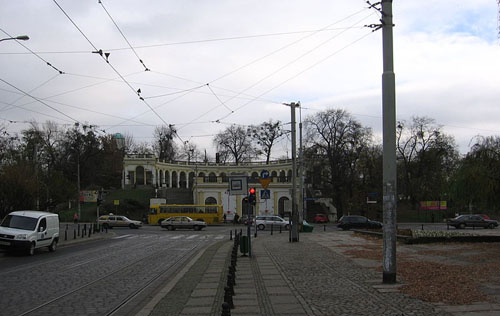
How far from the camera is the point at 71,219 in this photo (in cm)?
6819

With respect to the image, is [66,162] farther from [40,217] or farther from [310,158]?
[40,217]

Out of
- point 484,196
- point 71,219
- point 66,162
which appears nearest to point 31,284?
point 484,196

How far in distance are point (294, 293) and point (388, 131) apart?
4.34 metres

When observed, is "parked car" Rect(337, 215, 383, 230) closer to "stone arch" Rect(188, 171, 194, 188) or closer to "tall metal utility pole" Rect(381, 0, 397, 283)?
"tall metal utility pole" Rect(381, 0, 397, 283)

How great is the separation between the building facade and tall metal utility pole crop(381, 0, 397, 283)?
56145mm

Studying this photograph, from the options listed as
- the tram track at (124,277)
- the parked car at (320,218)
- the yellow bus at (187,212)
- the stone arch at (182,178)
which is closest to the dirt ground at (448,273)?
the tram track at (124,277)

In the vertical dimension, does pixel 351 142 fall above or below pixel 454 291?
above

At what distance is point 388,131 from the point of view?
1184 cm

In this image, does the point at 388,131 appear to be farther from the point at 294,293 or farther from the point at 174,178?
the point at 174,178

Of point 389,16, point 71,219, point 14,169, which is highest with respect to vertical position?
point 389,16

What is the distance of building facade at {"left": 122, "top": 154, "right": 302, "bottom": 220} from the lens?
7188 centimetres

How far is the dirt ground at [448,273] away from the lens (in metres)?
9.86

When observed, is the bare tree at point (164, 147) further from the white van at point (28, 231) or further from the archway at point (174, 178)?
the white van at point (28, 231)

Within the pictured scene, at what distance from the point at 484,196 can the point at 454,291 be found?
11.1 metres
